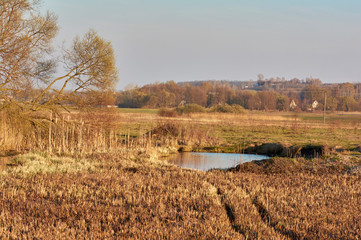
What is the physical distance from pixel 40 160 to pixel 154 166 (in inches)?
154

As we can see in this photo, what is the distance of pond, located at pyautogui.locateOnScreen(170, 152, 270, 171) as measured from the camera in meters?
17.3

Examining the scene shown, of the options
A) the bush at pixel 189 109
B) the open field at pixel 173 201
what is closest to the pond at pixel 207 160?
the open field at pixel 173 201

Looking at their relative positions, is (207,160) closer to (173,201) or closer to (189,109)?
(173,201)

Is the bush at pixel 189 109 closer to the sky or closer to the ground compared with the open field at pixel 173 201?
closer to the sky

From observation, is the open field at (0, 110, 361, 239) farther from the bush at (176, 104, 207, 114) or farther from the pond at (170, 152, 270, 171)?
the bush at (176, 104, 207, 114)

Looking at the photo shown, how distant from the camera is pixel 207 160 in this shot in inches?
756

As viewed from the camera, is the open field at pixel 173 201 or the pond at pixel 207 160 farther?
the pond at pixel 207 160

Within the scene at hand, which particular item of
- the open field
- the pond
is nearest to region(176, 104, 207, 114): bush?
the pond

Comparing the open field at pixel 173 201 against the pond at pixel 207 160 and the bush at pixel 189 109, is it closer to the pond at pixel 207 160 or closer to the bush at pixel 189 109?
the pond at pixel 207 160

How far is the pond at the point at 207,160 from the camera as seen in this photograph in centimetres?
1733

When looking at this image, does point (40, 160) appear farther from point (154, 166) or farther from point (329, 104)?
point (329, 104)

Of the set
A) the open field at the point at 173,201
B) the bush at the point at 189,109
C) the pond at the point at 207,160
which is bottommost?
the pond at the point at 207,160

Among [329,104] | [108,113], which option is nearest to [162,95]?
[329,104]

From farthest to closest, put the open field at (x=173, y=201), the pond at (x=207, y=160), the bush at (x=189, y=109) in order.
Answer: the bush at (x=189, y=109) → the pond at (x=207, y=160) → the open field at (x=173, y=201)
